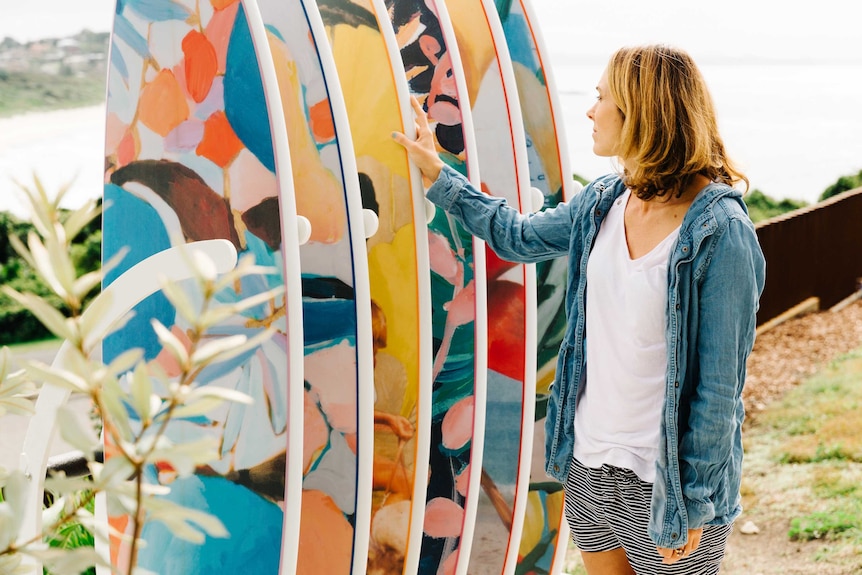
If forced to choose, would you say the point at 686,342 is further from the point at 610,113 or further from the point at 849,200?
the point at 849,200

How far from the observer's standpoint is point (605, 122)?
134 centimetres

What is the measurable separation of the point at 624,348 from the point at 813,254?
4.88m

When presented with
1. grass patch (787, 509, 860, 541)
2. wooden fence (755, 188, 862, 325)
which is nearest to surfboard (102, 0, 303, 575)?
grass patch (787, 509, 860, 541)

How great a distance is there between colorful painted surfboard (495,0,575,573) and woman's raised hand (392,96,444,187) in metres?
0.38

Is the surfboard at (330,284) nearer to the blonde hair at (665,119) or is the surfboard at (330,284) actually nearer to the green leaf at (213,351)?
the blonde hair at (665,119)

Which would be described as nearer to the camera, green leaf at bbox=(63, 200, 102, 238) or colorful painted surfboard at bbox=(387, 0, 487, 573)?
green leaf at bbox=(63, 200, 102, 238)

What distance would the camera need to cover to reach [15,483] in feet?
1.66

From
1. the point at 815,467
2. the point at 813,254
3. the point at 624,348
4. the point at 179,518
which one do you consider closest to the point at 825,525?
the point at 815,467

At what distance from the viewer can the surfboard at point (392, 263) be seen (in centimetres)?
150

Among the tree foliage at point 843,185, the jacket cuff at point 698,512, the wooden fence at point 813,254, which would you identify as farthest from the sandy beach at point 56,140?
the tree foliage at point 843,185

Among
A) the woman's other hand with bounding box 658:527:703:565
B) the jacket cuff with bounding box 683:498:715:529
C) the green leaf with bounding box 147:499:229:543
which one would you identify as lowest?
the woman's other hand with bounding box 658:527:703:565

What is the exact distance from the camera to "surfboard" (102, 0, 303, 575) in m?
1.27

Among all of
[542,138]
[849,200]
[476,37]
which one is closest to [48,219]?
[476,37]

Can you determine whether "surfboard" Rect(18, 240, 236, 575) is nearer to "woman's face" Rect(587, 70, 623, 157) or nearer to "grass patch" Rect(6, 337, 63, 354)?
"woman's face" Rect(587, 70, 623, 157)
